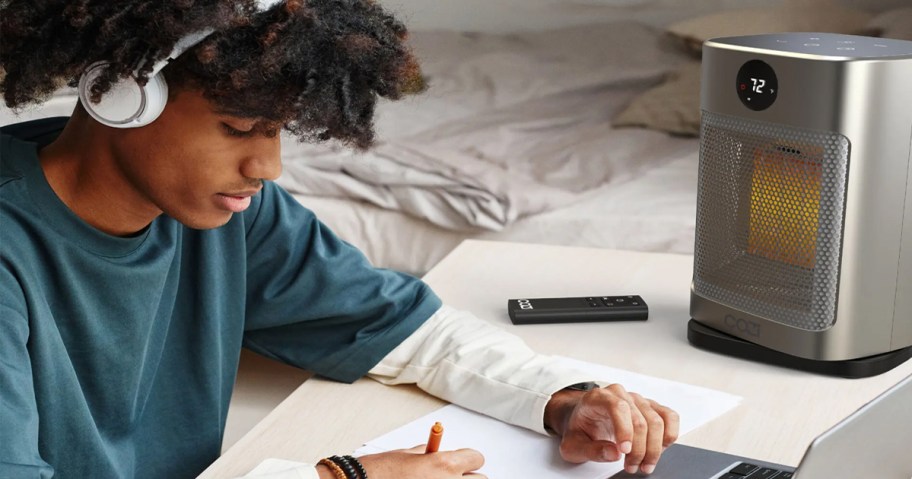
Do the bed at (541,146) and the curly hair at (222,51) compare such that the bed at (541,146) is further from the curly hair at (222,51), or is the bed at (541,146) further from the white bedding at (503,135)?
the curly hair at (222,51)

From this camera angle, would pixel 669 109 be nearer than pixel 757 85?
No

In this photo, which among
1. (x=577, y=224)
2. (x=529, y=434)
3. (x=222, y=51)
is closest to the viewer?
(x=222, y=51)

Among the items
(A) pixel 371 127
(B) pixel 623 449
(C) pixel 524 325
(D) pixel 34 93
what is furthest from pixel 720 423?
(D) pixel 34 93

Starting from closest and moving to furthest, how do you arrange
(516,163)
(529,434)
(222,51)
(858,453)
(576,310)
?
1. (858,453)
2. (222,51)
3. (529,434)
4. (576,310)
5. (516,163)

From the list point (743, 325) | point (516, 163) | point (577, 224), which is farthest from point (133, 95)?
point (516, 163)

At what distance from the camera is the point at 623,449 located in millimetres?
900

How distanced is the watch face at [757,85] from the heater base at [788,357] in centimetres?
24

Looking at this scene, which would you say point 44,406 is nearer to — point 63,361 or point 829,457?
point 63,361

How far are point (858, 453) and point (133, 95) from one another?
0.58 metres

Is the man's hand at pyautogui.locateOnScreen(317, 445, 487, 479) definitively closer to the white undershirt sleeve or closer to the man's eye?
the white undershirt sleeve

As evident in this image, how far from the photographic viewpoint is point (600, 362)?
113 centimetres

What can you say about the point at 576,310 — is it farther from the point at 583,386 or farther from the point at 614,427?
the point at 614,427

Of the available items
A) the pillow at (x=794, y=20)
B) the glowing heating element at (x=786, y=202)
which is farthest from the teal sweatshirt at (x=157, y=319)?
the pillow at (x=794, y=20)

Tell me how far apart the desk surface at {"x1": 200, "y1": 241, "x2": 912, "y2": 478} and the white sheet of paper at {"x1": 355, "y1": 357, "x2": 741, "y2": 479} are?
17mm
